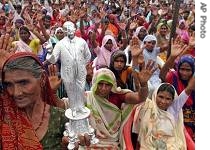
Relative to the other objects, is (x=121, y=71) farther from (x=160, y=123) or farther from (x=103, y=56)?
(x=103, y=56)

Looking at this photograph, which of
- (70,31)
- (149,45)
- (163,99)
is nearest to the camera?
(70,31)

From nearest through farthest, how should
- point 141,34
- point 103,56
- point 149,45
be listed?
point 149,45 → point 103,56 → point 141,34

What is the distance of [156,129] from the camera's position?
403cm

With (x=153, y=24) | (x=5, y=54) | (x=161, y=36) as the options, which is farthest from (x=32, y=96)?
(x=153, y=24)

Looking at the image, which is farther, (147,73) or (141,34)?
(141,34)

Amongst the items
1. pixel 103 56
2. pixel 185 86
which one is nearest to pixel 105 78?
pixel 185 86

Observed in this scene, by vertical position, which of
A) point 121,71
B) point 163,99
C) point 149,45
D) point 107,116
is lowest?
point 107,116

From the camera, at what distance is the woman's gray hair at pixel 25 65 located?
197 centimetres

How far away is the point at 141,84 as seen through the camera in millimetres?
3686

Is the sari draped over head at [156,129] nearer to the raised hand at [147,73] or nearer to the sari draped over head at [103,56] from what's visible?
the raised hand at [147,73]

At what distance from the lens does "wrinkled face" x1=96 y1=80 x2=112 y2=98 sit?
4055mm

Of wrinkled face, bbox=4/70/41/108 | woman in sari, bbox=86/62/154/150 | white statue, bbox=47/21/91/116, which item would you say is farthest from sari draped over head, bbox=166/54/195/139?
wrinkled face, bbox=4/70/41/108

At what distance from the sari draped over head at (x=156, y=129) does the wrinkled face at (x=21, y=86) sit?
6.98ft

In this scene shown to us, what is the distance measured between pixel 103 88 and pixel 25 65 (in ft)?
6.89
